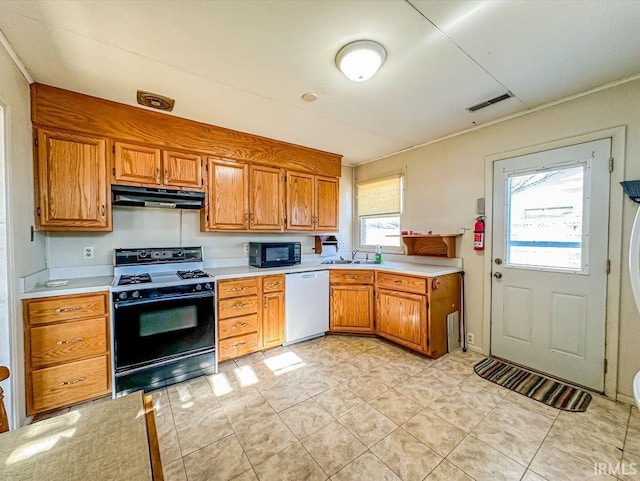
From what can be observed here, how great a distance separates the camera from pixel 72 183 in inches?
88.8

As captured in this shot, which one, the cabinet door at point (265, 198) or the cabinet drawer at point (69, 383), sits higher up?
the cabinet door at point (265, 198)

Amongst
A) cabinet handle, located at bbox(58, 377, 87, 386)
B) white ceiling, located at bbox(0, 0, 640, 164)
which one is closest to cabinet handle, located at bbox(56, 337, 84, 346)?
cabinet handle, located at bbox(58, 377, 87, 386)

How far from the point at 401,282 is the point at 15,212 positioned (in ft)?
10.7

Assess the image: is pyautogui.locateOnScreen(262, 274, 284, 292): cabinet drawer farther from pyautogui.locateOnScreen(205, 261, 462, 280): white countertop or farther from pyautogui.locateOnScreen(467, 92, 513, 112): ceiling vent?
pyautogui.locateOnScreen(467, 92, 513, 112): ceiling vent

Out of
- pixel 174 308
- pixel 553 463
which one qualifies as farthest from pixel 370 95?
pixel 553 463

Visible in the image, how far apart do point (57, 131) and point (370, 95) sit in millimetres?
2587

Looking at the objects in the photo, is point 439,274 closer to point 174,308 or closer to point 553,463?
point 553,463

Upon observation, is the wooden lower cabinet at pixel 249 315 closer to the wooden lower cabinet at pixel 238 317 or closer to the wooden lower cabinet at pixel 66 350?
the wooden lower cabinet at pixel 238 317

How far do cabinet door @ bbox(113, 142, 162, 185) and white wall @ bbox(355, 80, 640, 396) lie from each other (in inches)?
114

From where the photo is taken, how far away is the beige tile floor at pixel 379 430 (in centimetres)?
154

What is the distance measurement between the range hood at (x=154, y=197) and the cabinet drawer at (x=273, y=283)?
A: 1.05 meters

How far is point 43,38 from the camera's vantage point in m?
1.63

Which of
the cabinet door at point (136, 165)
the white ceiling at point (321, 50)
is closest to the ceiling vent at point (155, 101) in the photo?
the white ceiling at point (321, 50)

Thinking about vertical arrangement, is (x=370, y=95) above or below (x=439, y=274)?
above
